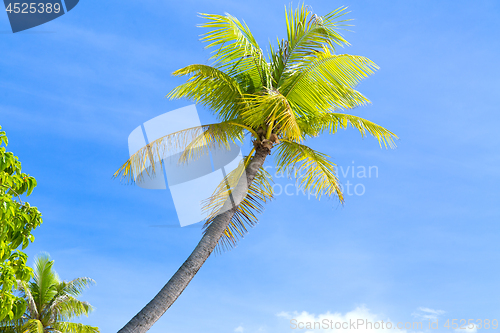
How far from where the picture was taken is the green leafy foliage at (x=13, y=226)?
507 cm

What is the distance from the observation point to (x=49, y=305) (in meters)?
15.0

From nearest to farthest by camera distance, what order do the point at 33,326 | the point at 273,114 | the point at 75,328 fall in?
the point at 273,114 → the point at 33,326 → the point at 75,328

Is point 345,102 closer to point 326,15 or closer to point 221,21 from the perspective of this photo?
point 326,15

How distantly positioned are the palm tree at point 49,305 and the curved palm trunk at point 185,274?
7429mm

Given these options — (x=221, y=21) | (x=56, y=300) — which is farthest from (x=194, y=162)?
(x=56, y=300)

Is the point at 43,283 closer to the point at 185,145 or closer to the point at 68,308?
the point at 68,308

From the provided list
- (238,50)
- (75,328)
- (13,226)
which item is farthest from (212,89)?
(75,328)

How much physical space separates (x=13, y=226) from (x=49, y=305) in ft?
37.3

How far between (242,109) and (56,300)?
34.1 ft

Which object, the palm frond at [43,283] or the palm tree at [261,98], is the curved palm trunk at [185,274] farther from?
the palm frond at [43,283]

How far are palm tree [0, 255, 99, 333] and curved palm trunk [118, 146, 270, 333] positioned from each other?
24.4 feet

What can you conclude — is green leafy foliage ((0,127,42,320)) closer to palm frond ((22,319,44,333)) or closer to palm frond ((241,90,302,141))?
palm frond ((241,90,302,141))

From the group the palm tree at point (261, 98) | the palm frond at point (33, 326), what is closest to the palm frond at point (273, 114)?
the palm tree at point (261, 98)

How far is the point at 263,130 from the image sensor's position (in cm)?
988
